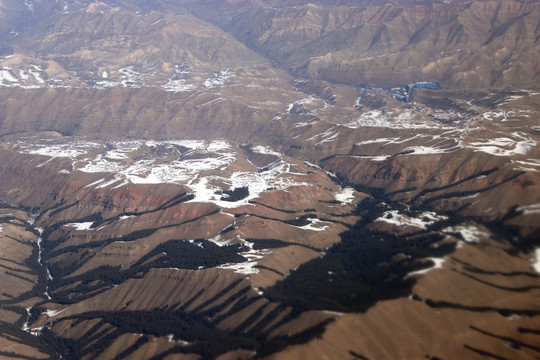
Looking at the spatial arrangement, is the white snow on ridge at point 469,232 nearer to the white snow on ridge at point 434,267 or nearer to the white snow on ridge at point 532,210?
the white snow on ridge at point 434,267

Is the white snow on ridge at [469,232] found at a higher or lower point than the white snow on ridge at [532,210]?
lower

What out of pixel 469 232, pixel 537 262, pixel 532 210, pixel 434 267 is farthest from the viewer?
pixel 532 210

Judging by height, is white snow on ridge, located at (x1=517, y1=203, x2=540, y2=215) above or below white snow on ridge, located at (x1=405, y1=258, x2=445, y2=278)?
above

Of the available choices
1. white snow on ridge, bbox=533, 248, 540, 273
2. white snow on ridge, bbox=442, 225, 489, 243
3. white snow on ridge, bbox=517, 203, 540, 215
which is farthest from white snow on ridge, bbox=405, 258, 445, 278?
white snow on ridge, bbox=517, 203, 540, 215

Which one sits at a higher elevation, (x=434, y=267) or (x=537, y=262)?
(x=537, y=262)

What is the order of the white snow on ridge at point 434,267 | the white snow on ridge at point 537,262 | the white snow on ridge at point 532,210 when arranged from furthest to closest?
the white snow on ridge at point 532,210 < the white snow on ridge at point 537,262 < the white snow on ridge at point 434,267

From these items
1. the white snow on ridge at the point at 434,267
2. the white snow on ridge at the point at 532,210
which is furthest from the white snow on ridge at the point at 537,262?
the white snow on ridge at the point at 434,267

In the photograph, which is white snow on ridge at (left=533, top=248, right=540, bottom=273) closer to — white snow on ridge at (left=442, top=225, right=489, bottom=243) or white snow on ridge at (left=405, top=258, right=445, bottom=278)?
white snow on ridge at (left=442, top=225, right=489, bottom=243)

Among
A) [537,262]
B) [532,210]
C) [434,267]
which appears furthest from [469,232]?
[434,267]

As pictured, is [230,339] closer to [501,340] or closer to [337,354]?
[337,354]

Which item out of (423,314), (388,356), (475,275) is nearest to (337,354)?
(388,356)

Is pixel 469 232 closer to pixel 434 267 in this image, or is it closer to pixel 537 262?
pixel 537 262
